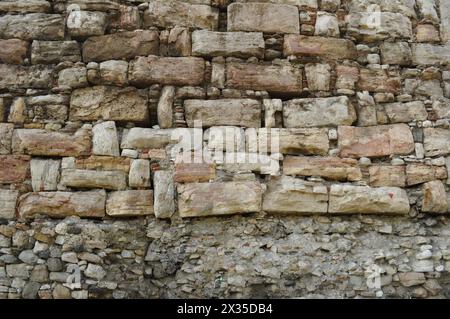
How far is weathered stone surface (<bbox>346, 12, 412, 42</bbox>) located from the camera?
3.84 m

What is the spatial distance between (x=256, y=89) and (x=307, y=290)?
1492mm

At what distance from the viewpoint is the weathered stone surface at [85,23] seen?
144 inches

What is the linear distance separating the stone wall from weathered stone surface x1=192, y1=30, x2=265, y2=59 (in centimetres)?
1

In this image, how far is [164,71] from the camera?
11.7 ft

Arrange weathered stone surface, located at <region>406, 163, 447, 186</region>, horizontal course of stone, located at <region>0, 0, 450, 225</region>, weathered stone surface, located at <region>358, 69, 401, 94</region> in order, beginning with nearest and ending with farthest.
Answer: horizontal course of stone, located at <region>0, 0, 450, 225</region> < weathered stone surface, located at <region>406, 163, 447, 186</region> < weathered stone surface, located at <region>358, 69, 401, 94</region>

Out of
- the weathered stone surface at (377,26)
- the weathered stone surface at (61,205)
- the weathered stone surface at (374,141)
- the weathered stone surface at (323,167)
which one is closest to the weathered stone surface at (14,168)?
the weathered stone surface at (61,205)

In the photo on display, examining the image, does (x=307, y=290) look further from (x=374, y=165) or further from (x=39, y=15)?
(x=39, y=15)

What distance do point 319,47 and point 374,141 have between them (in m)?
0.84

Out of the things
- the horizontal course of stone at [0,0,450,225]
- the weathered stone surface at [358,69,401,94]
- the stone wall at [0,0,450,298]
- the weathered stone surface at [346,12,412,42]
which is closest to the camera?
the stone wall at [0,0,450,298]

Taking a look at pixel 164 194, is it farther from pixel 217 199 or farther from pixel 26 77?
pixel 26 77

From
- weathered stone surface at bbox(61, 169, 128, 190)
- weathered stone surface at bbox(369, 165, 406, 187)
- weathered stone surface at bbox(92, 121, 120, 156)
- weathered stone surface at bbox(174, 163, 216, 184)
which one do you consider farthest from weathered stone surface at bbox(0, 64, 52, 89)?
weathered stone surface at bbox(369, 165, 406, 187)

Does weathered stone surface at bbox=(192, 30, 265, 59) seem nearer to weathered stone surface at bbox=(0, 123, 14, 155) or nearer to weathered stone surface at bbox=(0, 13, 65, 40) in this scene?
weathered stone surface at bbox=(0, 13, 65, 40)
